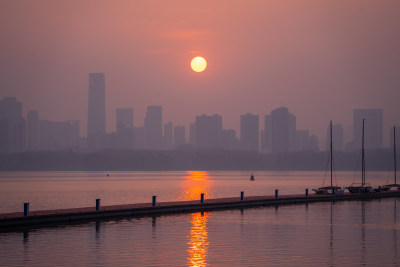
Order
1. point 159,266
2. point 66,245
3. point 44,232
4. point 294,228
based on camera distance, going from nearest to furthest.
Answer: point 159,266 < point 66,245 < point 44,232 < point 294,228

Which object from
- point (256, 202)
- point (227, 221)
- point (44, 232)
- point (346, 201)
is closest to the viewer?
point (44, 232)

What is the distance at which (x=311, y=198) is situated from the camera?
3051 inches

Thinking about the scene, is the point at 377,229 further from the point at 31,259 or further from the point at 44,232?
the point at 31,259

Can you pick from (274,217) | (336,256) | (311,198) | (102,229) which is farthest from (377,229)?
(311,198)

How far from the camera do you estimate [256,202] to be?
224ft

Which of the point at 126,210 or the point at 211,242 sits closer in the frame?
the point at 211,242

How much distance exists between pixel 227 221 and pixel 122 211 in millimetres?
8796

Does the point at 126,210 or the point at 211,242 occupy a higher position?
the point at 126,210

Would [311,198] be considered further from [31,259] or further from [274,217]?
[31,259]

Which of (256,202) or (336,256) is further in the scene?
(256,202)

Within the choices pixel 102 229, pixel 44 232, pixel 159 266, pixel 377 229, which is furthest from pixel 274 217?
pixel 159 266

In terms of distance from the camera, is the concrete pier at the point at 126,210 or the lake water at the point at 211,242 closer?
the lake water at the point at 211,242

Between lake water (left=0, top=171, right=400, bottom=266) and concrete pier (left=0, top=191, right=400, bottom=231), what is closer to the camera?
lake water (left=0, top=171, right=400, bottom=266)

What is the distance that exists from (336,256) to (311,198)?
46.7 m
